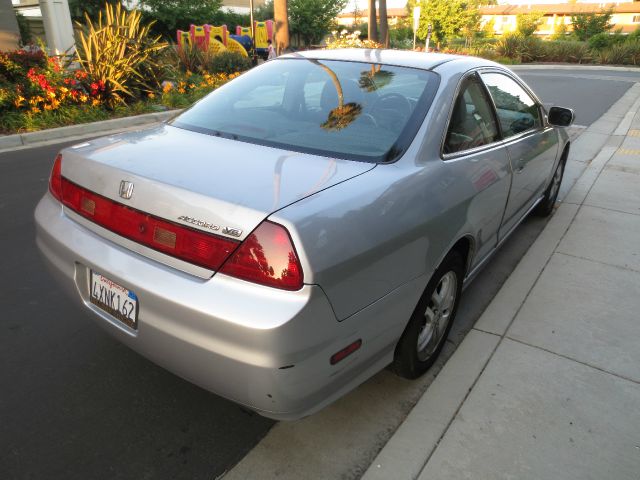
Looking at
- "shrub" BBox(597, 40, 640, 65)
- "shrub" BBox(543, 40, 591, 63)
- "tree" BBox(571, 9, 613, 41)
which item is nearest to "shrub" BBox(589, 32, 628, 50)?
"shrub" BBox(543, 40, 591, 63)

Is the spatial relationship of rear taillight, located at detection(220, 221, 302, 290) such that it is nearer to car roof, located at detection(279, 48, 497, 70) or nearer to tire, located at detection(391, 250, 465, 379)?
tire, located at detection(391, 250, 465, 379)

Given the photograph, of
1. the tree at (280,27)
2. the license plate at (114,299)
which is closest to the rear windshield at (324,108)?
the license plate at (114,299)

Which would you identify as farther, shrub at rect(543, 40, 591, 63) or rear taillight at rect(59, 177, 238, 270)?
shrub at rect(543, 40, 591, 63)

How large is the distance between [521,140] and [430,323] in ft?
5.22

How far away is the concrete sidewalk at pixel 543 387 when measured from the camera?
2094 millimetres

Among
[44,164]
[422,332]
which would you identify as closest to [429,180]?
[422,332]

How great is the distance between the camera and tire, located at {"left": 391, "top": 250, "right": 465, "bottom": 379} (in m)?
2.28

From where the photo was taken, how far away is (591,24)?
4100 cm

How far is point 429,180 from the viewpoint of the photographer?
7.19 feet

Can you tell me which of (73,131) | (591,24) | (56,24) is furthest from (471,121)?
(591,24)

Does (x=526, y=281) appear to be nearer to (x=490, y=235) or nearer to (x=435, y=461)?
(x=490, y=235)

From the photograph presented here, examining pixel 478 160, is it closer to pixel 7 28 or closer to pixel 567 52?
pixel 7 28

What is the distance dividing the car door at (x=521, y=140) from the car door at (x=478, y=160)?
154 mm

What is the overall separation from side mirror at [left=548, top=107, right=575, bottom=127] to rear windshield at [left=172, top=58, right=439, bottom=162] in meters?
1.83
